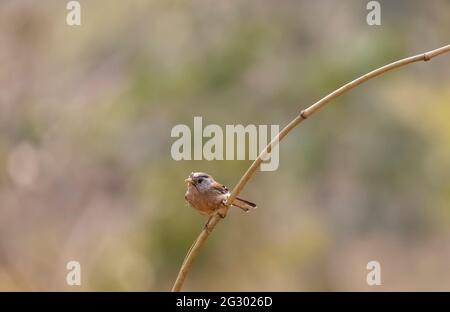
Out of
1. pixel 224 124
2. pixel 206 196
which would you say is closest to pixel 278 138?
pixel 206 196

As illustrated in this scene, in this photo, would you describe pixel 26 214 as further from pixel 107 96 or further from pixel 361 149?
pixel 361 149

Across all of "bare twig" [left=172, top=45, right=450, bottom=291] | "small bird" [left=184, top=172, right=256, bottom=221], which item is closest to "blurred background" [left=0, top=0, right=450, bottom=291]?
"small bird" [left=184, top=172, right=256, bottom=221]

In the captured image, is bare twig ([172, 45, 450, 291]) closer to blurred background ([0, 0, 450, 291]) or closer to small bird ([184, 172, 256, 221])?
small bird ([184, 172, 256, 221])

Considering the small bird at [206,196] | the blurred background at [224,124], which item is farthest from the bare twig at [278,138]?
the blurred background at [224,124]

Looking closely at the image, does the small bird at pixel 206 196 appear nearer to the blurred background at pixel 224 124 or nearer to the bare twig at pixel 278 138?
the bare twig at pixel 278 138

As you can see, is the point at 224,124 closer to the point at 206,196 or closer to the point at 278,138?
the point at 206,196

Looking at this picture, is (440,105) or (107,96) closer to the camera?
(440,105)

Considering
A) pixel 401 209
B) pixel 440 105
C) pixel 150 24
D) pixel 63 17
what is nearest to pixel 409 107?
pixel 440 105
